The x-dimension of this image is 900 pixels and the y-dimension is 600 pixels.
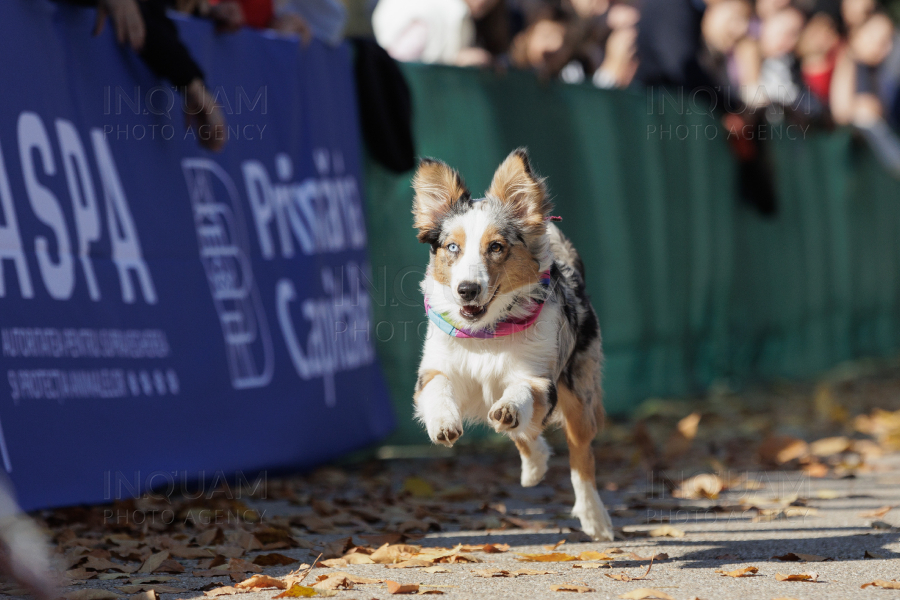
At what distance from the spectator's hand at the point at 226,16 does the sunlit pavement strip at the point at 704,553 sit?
2782 mm

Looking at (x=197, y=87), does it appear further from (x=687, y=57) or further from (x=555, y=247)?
(x=687, y=57)

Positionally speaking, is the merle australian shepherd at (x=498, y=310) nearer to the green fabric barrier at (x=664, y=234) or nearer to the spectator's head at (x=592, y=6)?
the green fabric barrier at (x=664, y=234)

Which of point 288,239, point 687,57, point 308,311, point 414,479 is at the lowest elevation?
point 414,479

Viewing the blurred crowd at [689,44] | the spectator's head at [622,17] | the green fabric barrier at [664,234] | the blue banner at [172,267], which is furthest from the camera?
the spectator's head at [622,17]

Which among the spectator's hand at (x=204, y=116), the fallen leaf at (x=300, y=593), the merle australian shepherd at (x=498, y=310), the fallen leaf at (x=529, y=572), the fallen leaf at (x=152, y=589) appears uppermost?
the spectator's hand at (x=204, y=116)

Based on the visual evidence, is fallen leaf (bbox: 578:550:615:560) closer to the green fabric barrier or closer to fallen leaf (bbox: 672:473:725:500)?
fallen leaf (bbox: 672:473:725:500)

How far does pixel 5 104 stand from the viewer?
514 cm

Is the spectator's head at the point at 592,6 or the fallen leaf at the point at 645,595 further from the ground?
the spectator's head at the point at 592,6

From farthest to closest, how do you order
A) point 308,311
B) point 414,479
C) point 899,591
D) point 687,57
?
point 687,57
point 308,311
point 414,479
point 899,591

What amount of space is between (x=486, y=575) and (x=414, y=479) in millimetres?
2309

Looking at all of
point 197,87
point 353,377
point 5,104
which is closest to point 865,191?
point 353,377

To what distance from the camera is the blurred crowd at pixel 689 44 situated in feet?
30.7

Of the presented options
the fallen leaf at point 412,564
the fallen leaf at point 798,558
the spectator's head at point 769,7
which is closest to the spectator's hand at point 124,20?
the fallen leaf at point 412,564

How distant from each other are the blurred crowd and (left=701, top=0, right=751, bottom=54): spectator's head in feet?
0.04
